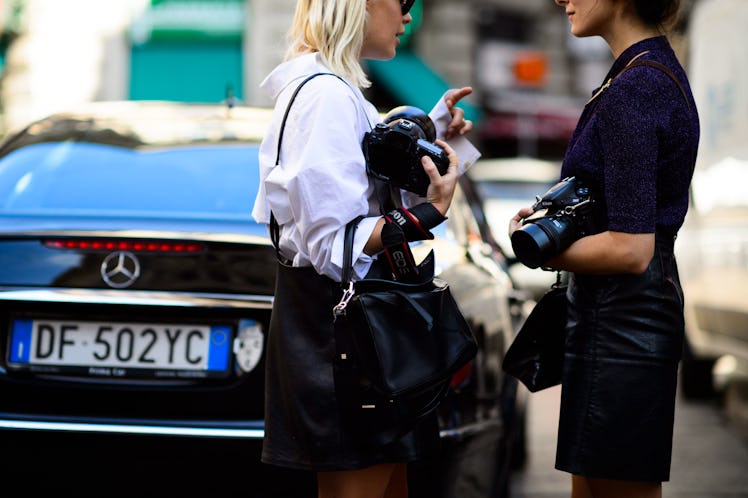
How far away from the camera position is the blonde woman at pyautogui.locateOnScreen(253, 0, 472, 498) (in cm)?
247

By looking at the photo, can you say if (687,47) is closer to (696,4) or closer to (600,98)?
(696,4)

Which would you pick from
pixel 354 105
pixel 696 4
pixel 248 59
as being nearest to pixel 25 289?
pixel 354 105

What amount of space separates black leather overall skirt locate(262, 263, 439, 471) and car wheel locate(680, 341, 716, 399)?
5.46 m

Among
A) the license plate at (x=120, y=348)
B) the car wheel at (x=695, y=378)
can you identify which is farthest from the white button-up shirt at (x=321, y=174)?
the car wheel at (x=695, y=378)

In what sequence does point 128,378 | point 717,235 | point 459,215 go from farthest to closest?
point 717,235, point 459,215, point 128,378

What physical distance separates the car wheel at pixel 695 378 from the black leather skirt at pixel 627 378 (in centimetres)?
540

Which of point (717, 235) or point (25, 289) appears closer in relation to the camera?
point (25, 289)

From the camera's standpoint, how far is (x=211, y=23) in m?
17.4

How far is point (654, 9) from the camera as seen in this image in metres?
2.63

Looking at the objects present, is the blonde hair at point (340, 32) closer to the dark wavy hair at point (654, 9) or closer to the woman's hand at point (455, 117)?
the woman's hand at point (455, 117)

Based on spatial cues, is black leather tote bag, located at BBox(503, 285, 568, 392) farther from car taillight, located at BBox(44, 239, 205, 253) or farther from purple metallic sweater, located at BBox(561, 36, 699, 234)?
car taillight, located at BBox(44, 239, 205, 253)

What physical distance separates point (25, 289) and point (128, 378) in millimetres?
367

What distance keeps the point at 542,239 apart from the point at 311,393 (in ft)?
1.91

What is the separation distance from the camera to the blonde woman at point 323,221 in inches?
97.2
